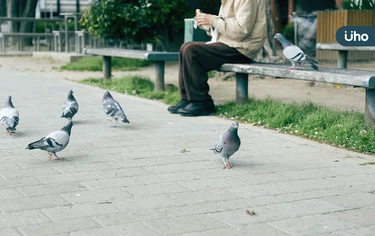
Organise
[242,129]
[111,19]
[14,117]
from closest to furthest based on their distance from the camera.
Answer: [14,117] < [242,129] < [111,19]

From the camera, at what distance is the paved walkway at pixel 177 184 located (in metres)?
4.23

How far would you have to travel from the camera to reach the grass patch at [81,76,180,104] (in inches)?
390

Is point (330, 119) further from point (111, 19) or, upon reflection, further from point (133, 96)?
point (111, 19)

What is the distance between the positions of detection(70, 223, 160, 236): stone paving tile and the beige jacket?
4480 mm

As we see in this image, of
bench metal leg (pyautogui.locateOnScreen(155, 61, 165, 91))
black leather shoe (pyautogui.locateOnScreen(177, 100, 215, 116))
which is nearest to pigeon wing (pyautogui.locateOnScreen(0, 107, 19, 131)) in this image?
black leather shoe (pyautogui.locateOnScreen(177, 100, 215, 116))

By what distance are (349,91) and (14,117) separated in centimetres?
529

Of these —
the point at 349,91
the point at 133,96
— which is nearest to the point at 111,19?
the point at 133,96

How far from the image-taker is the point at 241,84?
28.3 feet

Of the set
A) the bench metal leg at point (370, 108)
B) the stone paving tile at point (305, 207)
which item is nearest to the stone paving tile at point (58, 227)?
the stone paving tile at point (305, 207)

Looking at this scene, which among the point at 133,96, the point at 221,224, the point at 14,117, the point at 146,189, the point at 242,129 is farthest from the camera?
the point at 133,96

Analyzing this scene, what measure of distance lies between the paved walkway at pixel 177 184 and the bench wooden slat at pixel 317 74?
64 centimetres

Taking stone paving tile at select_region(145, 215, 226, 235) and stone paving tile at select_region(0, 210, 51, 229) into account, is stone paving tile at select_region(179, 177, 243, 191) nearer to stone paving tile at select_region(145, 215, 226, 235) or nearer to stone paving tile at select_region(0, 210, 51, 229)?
stone paving tile at select_region(145, 215, 226, 235)

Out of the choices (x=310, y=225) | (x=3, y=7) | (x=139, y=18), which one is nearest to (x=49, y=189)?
(x=310, y=225)

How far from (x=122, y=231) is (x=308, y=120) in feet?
11.8
